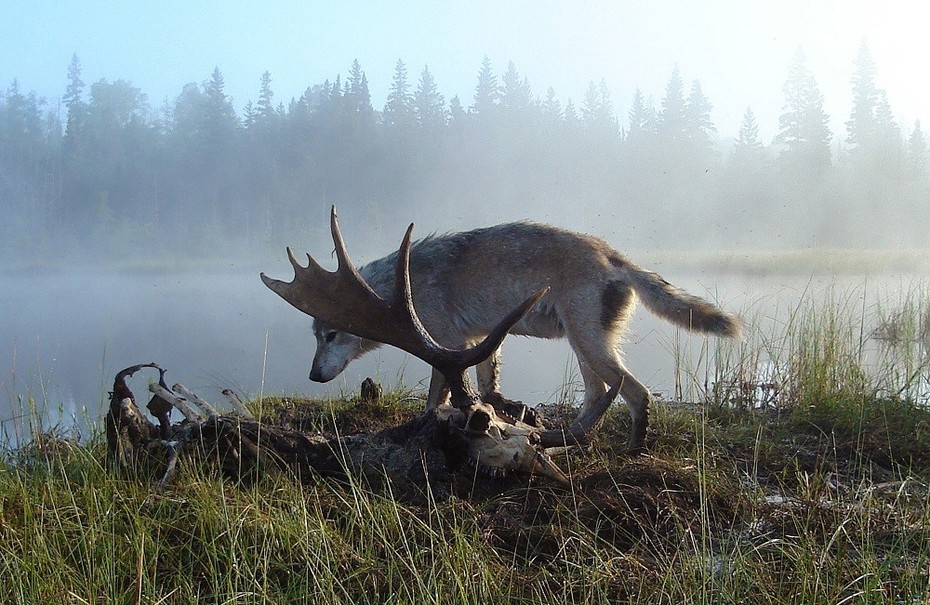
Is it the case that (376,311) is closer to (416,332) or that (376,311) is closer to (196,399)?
(416,332)

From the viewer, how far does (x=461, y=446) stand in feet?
11.8

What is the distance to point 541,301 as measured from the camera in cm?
532

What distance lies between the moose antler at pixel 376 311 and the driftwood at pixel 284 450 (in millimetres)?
263

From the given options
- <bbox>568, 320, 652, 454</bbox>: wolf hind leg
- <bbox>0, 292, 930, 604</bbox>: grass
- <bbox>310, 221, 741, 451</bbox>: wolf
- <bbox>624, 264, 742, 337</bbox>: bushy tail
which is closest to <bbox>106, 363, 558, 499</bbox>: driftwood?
<bbox>0, 292, 930, 604</bbox>: grass

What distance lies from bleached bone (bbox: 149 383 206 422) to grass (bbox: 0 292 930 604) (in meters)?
0.35

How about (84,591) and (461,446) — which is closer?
(84,591)

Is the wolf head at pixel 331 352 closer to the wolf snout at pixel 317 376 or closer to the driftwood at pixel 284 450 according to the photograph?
the wolf snout at pixel 317 376

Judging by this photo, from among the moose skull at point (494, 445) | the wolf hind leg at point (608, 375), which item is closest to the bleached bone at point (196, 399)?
the moose skull at point (494, 445)

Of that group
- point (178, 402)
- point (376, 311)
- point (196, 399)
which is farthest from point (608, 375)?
point (178, 402)

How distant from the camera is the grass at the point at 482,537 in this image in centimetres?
248

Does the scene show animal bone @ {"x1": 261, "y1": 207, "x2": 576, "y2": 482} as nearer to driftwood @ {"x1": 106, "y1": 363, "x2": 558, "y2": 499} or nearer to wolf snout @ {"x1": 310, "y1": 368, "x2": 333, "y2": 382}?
driftwood @ {"x1": 106, "y1": 363, "x2": 558, "y2": 499}

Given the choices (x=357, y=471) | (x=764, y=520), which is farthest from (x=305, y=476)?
(x=764, y=520)

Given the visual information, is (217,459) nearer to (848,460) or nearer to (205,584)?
(205,584)

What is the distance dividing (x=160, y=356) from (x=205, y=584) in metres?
10.9
